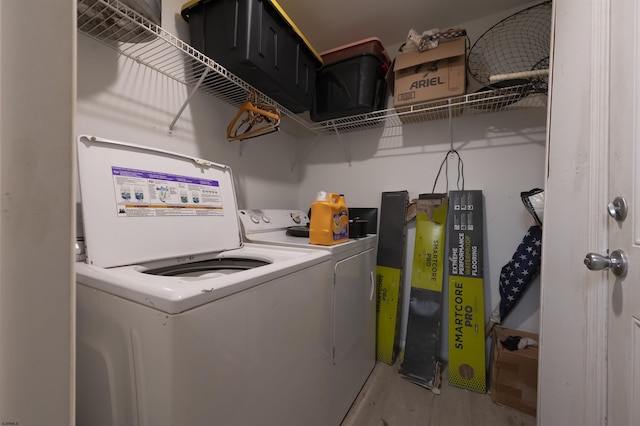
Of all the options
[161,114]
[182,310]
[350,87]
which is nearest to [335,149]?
[350,87]

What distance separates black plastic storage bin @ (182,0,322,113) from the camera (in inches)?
46.1

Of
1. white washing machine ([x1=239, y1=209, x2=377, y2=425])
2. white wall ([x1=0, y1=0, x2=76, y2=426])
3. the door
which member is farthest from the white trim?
white wall ([x1=0, y1=0, x2=76, y2=426])

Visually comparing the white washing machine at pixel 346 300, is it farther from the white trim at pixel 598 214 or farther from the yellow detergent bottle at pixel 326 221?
Result: the white trim at pixel 598 214

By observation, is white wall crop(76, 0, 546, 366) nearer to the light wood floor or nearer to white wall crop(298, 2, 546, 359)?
white wall crop(298, 2, 546, 359)

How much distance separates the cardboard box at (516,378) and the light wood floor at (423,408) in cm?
5

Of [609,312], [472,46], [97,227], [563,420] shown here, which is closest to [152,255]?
[97,227]

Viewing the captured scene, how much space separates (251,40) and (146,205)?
92cm

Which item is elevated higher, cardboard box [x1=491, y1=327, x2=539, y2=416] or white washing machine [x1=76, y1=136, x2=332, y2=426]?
white washing machine [x1=76, y1=136, x2=332, y2=426]

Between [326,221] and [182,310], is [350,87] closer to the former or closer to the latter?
[326,221]

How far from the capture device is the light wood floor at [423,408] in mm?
1350

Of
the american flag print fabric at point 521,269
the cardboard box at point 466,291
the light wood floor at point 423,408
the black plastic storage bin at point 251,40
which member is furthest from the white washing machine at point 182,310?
the american flag print fabric at point 521,269

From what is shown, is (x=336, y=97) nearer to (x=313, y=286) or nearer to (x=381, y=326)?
(x=313, y=286)

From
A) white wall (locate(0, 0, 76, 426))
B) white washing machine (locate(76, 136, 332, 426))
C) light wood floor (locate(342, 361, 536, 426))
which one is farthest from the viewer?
light wood floor (locate(342, 361, 536, 426))

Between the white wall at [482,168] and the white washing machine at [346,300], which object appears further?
the white wall at [482,168]
